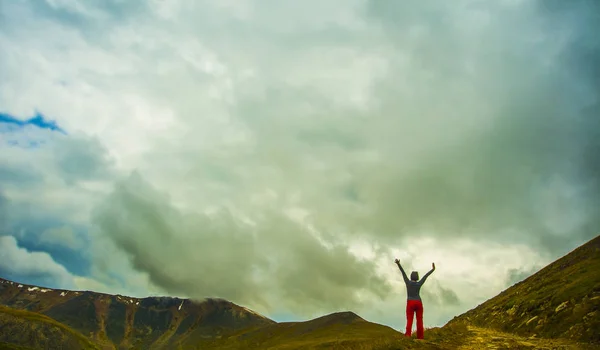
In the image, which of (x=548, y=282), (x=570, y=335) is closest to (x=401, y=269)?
(x=570, y=335)

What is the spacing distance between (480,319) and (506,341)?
19.2m

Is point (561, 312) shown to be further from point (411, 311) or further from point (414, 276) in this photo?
point (411, 311)

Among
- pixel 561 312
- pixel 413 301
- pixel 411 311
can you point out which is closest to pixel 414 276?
pixel 413 301

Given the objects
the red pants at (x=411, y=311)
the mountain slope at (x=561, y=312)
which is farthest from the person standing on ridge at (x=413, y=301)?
the mountain slope at (x=561, y=312)

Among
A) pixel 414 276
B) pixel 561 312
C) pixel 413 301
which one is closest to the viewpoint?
pixel 413 301

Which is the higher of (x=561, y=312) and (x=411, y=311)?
(x=561, y=312)

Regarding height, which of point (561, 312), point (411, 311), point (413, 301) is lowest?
point (411, 311)

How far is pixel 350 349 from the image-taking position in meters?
16.7

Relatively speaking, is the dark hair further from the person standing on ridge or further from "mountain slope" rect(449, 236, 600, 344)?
"mountain slope" rect(449, 236, 600, 344)

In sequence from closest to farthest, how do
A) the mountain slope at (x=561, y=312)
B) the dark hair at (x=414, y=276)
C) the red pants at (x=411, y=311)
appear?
the red pants at (x=411, y=311) < the dark hair at (x=414, y=276) < the mountain slope at (x=561, y=312)

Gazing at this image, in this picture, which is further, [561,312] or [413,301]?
[561,312]

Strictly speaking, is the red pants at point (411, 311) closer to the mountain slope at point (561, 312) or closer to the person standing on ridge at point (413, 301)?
the person standing on ridge at point (413, 301)

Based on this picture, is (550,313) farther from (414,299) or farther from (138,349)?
(138,349)

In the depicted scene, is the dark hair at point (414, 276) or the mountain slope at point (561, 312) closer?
the dark hair at point (414, 276)
